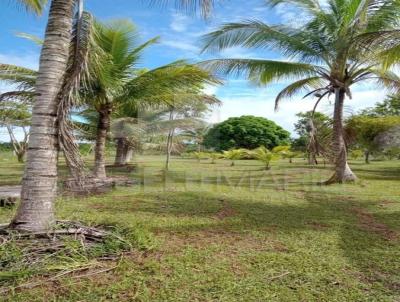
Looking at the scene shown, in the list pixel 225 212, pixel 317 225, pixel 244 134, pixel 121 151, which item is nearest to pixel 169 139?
pixel 121 151

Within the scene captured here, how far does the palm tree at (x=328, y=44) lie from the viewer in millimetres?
8797

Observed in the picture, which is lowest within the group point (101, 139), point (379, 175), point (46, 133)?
point (379, 175)

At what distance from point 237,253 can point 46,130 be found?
2.31 metres

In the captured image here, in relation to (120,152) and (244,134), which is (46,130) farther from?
(244,134)

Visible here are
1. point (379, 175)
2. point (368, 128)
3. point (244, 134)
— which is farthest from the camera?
point (244, 134)

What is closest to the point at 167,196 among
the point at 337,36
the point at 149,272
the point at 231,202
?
the point at 231,202

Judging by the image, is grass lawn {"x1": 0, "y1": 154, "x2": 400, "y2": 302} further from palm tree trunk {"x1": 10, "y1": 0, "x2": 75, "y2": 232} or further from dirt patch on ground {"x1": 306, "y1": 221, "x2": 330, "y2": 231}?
palm tree trunk {"x1": 10, "y1": 0, "x2": 75, "y2": 232}

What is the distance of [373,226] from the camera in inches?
207

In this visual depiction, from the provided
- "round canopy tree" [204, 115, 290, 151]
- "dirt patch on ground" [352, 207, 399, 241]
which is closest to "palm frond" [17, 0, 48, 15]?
"dirt patch on ground" [352, 207, 399, 241]

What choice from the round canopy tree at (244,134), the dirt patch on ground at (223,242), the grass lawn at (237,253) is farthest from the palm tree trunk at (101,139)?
the round canopy tree at (244,134)

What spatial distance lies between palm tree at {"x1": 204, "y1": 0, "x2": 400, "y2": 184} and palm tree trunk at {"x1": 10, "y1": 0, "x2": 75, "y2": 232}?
5.90 m

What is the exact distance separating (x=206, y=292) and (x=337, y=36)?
8263 millimetres

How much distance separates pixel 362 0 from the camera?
8484 mm

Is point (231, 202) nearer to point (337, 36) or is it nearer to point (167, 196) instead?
point (167, 196)
